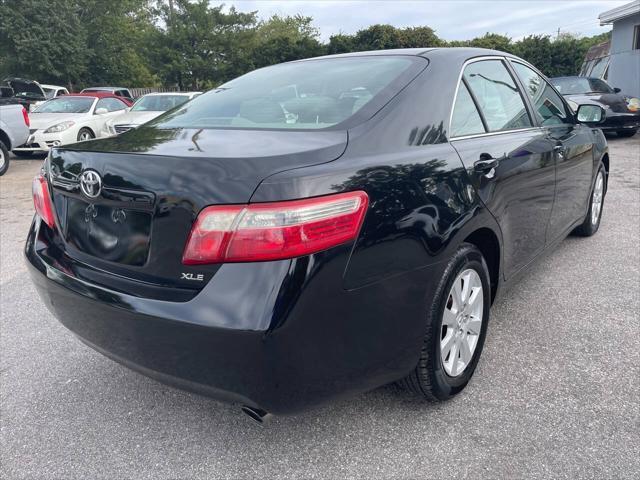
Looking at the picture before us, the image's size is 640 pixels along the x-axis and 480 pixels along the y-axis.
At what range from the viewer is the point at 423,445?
2066mm

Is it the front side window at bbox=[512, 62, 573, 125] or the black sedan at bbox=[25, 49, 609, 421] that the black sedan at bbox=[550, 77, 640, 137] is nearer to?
the front side window at bbox=[512, 62, 573, 125]

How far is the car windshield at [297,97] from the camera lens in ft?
7.18

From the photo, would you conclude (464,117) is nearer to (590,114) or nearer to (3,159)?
(590,114)

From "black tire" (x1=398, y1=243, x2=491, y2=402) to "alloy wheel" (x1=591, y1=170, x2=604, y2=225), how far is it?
8.84 feet

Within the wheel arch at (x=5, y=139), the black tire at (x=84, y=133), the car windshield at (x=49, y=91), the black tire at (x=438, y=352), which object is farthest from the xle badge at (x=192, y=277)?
the car windshield at (x=49, y=91)

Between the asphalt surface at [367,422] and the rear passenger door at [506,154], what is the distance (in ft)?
1.85

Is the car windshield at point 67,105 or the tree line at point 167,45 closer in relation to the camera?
the car windshield at point 67,105

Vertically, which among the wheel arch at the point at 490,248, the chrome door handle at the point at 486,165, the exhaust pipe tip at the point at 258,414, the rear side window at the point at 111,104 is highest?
the rear side window at the point at 111,104

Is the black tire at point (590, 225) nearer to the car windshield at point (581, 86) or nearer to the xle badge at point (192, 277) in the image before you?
the xle badge at point (192, 277)

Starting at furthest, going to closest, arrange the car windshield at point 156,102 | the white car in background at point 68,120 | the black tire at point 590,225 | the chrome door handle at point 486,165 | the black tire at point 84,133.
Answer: the car windshield at point 156,102
the black tire at point 84,133
the white car in background at point 68,120
the black tire at point 590,225
the chrome door handle at point 486,165

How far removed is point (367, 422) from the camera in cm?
222

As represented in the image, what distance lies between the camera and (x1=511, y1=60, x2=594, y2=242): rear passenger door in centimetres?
325

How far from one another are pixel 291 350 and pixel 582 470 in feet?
3.94

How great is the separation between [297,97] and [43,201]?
1.23 metres
